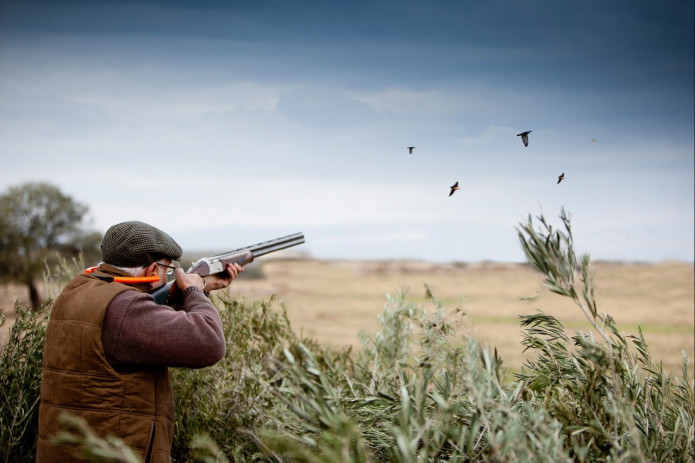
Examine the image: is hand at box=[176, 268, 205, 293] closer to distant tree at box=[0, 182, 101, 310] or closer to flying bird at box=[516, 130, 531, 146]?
flying bird at box=[516, 130, 531, 146]

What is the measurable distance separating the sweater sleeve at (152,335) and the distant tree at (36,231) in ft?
86.2

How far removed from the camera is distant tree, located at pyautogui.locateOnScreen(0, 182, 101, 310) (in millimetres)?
27406

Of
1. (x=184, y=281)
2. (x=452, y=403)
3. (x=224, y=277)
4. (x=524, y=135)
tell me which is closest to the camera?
(x=452, y=403)

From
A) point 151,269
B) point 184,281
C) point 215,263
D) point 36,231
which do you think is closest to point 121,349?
point 151,269

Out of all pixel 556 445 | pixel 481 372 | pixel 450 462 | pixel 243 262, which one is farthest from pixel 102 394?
pixel 556 445

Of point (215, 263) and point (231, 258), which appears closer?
point (215, 263)

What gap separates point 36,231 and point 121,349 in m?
29.5

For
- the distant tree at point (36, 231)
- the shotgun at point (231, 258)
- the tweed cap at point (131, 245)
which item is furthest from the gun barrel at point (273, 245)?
the distant tree at point (36, 231)

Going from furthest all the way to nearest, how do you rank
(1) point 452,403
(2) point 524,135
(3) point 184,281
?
(3) point 184,281, (2) point 524,135, (1) point 452,403

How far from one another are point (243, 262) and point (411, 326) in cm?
328

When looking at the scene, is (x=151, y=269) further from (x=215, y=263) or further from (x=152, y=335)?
(x=215, y=263)

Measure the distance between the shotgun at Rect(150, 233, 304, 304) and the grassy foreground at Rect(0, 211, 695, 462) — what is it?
36.4 inches

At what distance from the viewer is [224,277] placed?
480cm

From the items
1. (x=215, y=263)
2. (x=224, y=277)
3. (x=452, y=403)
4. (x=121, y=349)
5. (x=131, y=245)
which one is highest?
(x=131, y=245)
